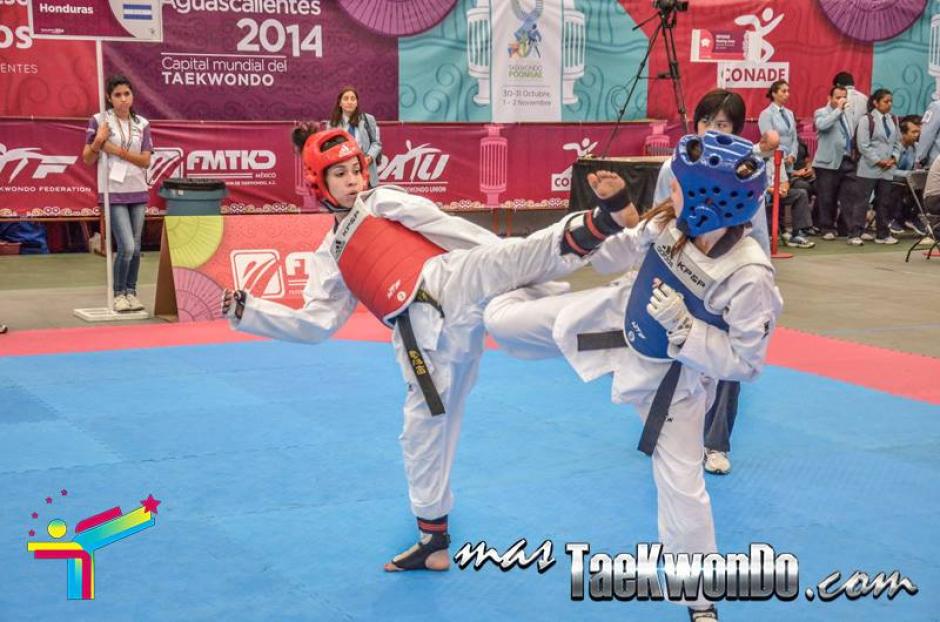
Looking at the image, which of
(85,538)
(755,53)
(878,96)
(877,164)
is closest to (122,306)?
(85,538)

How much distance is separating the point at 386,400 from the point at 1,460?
7.32ft

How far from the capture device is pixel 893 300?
10.7 metres

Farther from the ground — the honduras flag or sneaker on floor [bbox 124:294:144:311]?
the honduras flag

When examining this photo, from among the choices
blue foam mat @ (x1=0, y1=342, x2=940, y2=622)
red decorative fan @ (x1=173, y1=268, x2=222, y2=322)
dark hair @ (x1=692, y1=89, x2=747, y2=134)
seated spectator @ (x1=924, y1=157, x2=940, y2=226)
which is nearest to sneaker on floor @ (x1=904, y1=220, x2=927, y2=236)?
seated spectator @ (x1=924, y1=157, x2=940, y2=226)

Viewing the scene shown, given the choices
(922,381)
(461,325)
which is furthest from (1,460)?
(922,381)

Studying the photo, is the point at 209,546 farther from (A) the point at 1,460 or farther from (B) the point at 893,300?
(B) the point at 893,300

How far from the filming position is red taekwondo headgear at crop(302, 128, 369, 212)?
437 centimetres

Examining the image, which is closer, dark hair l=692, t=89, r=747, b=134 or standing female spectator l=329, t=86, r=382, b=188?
dark hair l=692, t=89, r=747, b=134

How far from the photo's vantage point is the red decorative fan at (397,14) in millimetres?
13609

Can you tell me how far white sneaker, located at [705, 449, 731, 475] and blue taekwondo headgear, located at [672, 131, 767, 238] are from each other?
7.68 feet

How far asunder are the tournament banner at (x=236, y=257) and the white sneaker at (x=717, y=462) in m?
4.78

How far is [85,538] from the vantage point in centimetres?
459

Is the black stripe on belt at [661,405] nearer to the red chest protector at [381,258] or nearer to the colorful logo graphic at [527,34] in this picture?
the red chest protector at [381,258]

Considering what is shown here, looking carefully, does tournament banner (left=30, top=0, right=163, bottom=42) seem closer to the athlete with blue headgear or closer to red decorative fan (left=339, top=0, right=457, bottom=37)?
red decorative fan (left=339, top=0, right=457, bottom=37)
